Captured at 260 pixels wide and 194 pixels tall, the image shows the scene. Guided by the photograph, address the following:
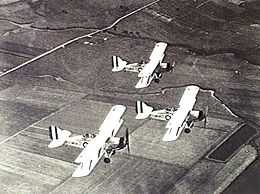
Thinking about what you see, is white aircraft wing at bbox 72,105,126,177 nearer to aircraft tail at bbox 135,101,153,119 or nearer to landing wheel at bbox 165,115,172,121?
aircraft tail at bbox 135,101,153,119

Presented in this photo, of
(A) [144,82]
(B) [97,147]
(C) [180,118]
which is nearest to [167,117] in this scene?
(C) [180,118]

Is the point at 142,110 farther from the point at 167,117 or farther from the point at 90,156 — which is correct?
the point at 90,156

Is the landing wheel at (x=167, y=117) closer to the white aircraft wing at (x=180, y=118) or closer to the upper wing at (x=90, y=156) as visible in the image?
the white aircraft wing at (x=180, y=118)

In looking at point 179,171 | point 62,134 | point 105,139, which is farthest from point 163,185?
point 62,134

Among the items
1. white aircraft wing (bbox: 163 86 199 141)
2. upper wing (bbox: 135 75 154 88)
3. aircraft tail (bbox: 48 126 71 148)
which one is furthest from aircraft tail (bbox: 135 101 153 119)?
aircraft tail (bbox: 48 126 71 148)

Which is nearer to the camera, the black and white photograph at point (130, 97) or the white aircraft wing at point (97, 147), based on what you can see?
the white aircraft wing at point (97, 147)

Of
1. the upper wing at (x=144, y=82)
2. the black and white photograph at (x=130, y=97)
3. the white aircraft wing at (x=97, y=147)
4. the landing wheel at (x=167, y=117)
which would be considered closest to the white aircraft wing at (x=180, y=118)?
the black and white photograph at (x=130, y=97)
